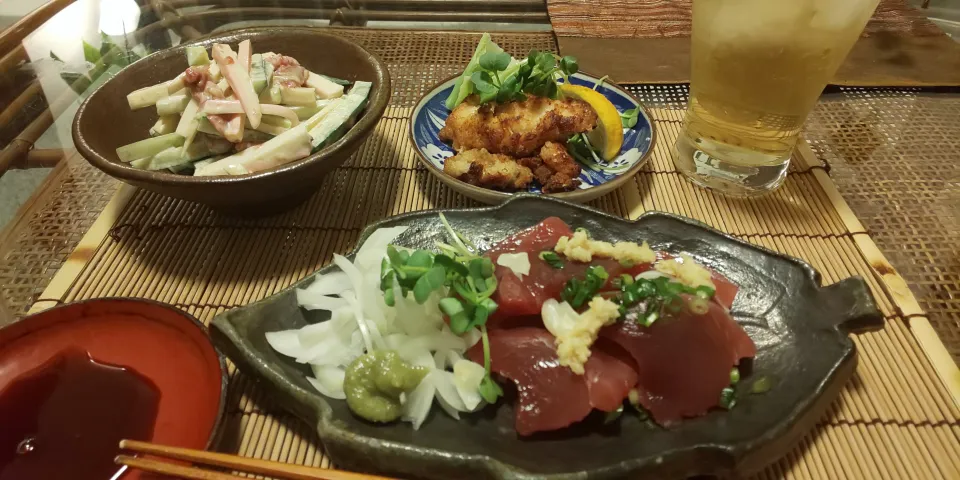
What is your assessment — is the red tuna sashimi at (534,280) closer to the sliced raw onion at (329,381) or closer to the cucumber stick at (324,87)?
the sliced raw onion at (329,381)

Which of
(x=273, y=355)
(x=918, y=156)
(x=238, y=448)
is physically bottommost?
(x=918, y=156)

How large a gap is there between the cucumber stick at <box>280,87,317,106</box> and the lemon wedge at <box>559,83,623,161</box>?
104 centimetres

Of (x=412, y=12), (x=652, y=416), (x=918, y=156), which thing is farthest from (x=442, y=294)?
(x=412, y=12)

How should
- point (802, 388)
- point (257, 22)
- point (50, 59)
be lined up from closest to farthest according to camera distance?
point (802, 388) < point (50, 59) < point (257, 22)

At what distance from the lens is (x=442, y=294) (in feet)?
4.61

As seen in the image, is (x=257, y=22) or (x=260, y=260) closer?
(x=260, y=260)

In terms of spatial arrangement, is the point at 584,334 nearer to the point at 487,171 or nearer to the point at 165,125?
the point at 487,171

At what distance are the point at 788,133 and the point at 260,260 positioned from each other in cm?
192

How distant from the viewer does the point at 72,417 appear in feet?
4.25

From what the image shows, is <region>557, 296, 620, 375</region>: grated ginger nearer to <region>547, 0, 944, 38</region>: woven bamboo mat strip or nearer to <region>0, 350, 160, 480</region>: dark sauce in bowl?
<region>0, 350, 160, 480</region>: dark sauce in bowl

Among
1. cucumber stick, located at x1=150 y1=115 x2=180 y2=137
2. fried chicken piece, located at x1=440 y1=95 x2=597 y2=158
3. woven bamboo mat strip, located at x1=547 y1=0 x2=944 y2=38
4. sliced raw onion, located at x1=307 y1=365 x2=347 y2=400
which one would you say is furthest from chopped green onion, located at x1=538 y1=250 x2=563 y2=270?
woven bamboo mat strip, located at x1=547 y1=0 x2=944 y2=38

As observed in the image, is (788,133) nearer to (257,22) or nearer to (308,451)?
(308,451)

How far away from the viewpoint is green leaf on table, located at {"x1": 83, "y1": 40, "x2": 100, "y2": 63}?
286cm

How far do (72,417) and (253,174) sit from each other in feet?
2.47
